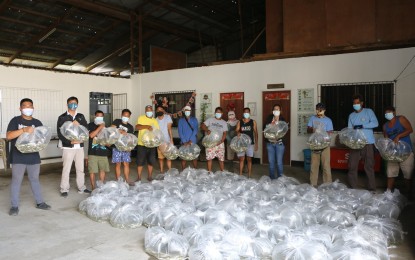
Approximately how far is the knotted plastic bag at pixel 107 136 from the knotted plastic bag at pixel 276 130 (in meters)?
2.31

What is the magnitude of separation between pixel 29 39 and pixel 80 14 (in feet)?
6.45

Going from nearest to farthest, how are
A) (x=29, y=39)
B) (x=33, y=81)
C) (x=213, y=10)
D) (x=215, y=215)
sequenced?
(x=215, y=215)
(x=33, y=81)
(x=29, y=39)
(x=213, y=10)

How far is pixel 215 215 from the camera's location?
3.17 meters

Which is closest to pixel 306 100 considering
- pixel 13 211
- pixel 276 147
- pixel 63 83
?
pixel 276 147

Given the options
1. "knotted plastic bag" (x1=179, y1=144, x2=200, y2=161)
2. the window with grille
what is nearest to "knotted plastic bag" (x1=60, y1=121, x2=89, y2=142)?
"knotted plastic bag" (x1=179, y1=144, x2=200, y2=161)

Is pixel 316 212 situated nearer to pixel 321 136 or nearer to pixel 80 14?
pixel 321 136

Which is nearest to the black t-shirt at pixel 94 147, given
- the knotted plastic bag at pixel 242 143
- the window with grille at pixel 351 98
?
the knotted plastic bag at pixel 242 143

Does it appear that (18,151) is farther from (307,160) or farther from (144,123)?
(307,160)

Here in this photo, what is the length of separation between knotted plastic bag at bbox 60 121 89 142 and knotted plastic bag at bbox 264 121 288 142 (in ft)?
8.89

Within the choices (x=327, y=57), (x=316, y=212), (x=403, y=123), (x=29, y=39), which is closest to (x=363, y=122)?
(x=403, y=123)

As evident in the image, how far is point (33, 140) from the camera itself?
380 centimetres

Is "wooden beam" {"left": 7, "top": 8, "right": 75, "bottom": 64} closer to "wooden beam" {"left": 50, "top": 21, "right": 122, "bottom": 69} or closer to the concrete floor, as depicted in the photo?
"wooden beam" {"left": 50, "top": 21, "right": 122, "bottom": 69}

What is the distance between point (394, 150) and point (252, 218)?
2.52 m

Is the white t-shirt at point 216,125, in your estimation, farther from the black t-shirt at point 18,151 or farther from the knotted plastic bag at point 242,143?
the black t-shirt at point 18,151
